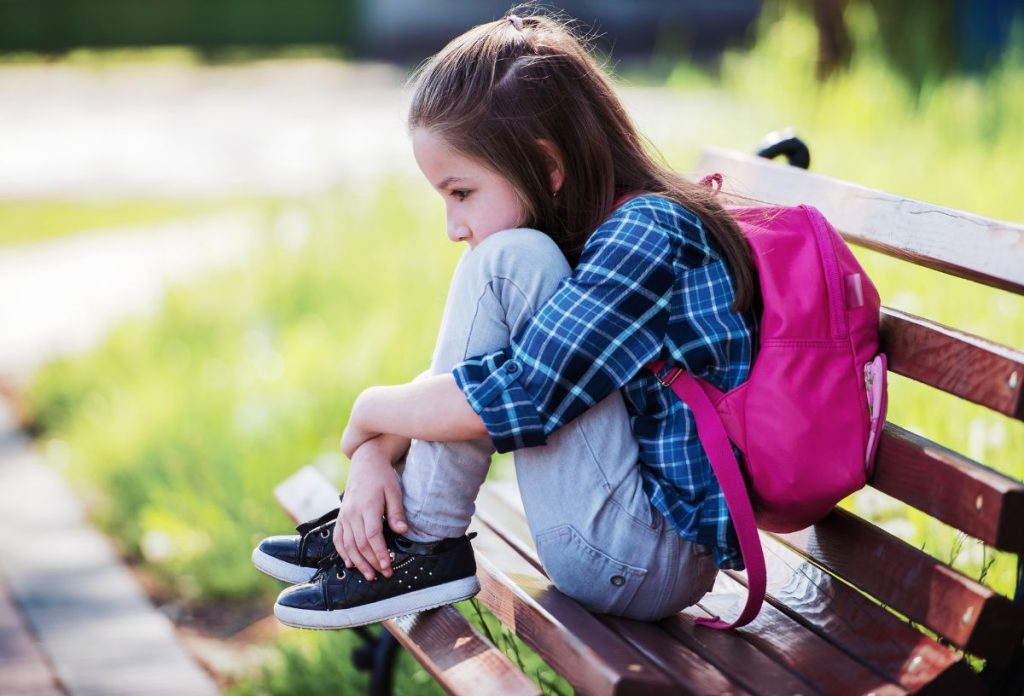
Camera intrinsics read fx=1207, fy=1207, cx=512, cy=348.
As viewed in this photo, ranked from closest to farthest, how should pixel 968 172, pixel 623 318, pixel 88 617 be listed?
pixel 623 318, pixel 88 617, pixel 968 172

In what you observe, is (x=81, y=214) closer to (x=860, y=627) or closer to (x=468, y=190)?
(x=468, y=190)

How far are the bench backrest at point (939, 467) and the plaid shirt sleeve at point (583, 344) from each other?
34 centimetres

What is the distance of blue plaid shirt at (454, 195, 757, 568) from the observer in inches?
67.6

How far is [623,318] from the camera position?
1.74m

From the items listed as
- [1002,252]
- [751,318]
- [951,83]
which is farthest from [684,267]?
[951,83]

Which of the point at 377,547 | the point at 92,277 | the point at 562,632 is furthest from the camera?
the point at 92,277

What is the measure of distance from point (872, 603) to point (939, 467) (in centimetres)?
25

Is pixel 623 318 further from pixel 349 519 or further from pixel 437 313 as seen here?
pixel 437 313

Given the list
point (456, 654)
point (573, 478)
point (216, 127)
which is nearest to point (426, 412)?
point (573, 478)

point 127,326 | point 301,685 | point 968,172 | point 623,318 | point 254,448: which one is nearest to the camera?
point 623,318

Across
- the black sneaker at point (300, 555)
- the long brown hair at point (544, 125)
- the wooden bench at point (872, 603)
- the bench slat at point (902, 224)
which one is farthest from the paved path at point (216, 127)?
the black sneaker at point (300, 555)

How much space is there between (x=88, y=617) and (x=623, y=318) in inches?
75.1

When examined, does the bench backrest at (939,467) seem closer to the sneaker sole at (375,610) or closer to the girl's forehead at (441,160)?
the girl's forehead at (441,160)

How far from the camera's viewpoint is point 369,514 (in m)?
1.84
